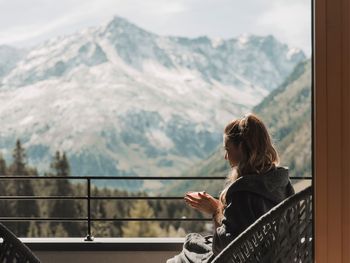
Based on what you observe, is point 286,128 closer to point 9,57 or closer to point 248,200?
point 9,57

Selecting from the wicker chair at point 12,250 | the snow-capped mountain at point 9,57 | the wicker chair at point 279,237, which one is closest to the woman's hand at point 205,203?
the wicker chair at point 279,237

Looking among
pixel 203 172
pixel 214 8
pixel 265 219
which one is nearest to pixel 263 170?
pixel 265 219

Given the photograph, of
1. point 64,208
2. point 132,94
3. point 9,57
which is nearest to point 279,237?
point 64,208

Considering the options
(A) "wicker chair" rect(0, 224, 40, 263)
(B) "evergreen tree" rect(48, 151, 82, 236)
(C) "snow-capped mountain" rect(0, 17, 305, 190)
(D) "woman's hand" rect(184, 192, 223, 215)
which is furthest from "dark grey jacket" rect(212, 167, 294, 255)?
(C) "snow-capped mountain" rect(0, 17, 305, 190)

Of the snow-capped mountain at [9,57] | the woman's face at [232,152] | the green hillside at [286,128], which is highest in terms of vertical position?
the snow-capped mountain at [9,57]

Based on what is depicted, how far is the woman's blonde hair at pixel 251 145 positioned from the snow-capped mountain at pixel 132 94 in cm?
2513

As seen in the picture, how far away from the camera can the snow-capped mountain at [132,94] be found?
2856 centimetres

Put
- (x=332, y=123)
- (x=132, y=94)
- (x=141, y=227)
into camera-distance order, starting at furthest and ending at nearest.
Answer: (x=132, y=94), (x=141, y=227), (x=332, y=123)

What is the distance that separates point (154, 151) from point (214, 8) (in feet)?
21.7

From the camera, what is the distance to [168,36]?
3156 cm

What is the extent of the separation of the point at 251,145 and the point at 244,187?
0.55ft

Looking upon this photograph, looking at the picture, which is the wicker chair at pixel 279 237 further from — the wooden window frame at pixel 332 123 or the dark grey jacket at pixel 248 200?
the wooden window frame at pixel 332 123

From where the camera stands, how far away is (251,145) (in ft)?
7.29

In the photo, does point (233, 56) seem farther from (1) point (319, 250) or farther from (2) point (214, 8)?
(1) point (319, 250)
